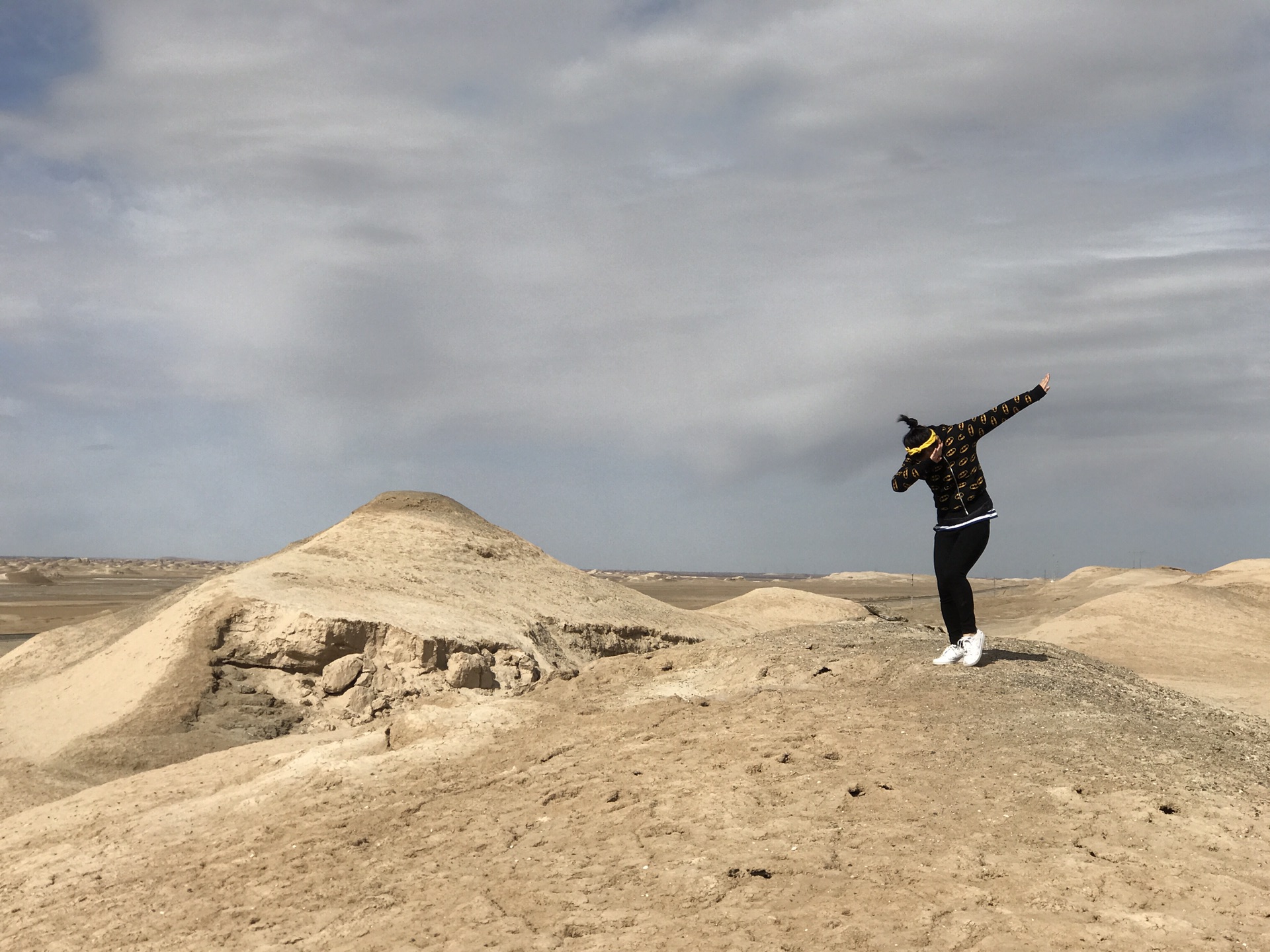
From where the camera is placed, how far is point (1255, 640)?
→ 21.4m

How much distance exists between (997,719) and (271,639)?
902cm

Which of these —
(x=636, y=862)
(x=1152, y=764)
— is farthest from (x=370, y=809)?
(x=1152, y=764)

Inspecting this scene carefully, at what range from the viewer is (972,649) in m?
→ 7.85

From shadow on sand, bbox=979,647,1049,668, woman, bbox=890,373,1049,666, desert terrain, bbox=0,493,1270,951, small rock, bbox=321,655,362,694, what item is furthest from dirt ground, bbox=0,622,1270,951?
small rock, bbox=321,655,362,694

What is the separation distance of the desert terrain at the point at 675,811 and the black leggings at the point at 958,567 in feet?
1.36

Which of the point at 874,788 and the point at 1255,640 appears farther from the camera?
the point at 1255,640

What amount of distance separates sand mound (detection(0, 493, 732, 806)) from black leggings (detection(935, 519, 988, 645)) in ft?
13.4

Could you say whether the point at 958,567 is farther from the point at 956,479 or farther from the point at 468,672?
the point at 468,672

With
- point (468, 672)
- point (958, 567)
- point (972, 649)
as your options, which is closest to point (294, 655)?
point (468, 672)

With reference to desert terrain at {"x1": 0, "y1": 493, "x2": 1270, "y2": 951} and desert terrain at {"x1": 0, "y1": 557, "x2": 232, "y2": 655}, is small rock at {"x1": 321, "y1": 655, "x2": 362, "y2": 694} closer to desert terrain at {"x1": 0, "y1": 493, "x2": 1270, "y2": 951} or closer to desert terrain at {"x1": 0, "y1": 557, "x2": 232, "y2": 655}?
desert terrain at {"x1": 0, "y1": 493, "x2": 1270, "y2": 951}

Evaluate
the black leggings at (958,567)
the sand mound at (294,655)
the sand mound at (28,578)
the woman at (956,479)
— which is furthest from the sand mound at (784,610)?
the sand mound at (28,578)

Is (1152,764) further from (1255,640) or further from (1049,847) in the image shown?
(1255,640)

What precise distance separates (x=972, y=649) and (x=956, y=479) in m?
1.38

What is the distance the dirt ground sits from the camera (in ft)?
14.3
